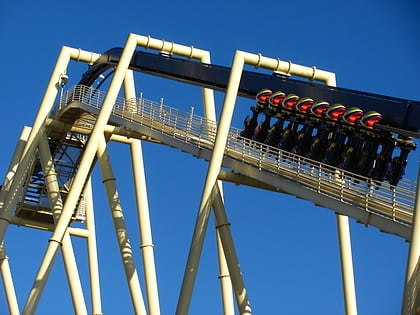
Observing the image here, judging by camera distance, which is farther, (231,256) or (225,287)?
(225,287)

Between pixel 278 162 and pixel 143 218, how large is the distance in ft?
28.8

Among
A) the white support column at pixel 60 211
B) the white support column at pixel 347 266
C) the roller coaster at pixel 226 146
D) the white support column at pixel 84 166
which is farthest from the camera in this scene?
the white support column at pixel 60 211

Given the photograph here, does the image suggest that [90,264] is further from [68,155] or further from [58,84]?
[58,84]

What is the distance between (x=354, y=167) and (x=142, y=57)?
384 inches

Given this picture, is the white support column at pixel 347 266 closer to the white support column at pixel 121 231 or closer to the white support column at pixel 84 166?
the white support column at pixel 121 231

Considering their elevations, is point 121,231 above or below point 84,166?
below

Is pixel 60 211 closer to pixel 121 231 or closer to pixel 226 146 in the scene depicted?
pixel 121 231

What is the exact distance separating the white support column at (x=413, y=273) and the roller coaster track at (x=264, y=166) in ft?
4.41

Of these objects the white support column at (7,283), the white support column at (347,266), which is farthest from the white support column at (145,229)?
the white support column at (7,283)

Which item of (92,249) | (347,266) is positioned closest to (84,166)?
(347,266)

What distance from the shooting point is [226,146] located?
25500 millimetres

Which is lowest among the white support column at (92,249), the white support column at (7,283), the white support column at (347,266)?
the white support column at (7,283)

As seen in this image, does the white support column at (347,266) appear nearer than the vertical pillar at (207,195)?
No

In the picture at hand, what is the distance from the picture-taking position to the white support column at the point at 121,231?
94.3 feet
